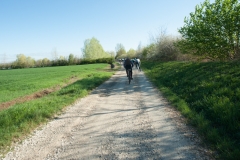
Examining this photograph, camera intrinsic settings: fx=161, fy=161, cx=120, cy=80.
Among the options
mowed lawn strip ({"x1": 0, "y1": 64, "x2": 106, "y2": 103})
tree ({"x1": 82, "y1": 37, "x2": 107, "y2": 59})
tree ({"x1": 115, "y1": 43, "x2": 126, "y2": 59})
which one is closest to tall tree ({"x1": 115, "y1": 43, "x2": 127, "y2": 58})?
tree ({"x1": 115, "y1": 43, "x2": 126, "y2": 59})

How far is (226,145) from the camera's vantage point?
11.0 feet

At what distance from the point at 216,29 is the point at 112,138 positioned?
13.4 metres

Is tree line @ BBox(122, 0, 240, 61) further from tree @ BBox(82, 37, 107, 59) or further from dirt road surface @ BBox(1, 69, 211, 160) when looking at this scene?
tree @ BBox(82, 37, 107, 59)

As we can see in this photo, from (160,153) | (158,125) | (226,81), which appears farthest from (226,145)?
(226,81)

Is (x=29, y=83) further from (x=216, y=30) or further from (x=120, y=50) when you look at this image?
(x=120, y=50)

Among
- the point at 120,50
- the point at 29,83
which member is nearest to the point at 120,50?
the point at 120,50

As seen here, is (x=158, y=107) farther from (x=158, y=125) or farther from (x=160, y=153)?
(x=160, y=153)

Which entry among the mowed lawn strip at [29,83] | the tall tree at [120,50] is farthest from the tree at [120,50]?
the mowed lawn strip at [29,83]

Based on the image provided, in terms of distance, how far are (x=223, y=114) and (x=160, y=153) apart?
2.62m

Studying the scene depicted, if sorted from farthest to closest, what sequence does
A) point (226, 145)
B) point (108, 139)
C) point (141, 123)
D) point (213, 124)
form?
1. point (141, 123)
2. point (213, 124)
3. point (108, 139)
4. point (226, 145)

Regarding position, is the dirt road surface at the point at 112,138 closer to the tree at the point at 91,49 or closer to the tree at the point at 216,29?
the tree at the point at 216,29

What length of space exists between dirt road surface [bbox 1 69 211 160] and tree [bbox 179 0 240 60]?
408 inches

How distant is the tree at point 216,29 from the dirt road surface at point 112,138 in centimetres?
1035

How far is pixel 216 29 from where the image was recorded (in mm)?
13219
